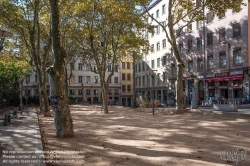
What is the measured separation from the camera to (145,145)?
24.6 feet

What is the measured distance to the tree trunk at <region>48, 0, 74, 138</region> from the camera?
28.3 ft

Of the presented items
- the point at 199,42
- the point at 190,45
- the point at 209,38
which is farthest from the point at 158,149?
the point at 190,45

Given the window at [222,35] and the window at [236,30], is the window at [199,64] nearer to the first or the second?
the window at [222,35]

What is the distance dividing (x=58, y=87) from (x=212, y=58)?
2728cm

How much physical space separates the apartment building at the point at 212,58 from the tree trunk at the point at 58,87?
41.7ft

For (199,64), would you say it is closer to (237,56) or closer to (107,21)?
(237,56)

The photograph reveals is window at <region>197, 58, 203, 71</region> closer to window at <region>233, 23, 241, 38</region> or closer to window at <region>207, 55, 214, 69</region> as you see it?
window at <region>207, 55, 214, 69</region>

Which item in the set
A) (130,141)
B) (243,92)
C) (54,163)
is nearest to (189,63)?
(243,92)

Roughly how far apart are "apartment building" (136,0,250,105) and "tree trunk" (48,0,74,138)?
12.7m

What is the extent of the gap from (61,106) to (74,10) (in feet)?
49.0

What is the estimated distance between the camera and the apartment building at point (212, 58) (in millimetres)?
27281

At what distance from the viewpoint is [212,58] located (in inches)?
1255

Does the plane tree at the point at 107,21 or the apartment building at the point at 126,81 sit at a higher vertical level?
the plane tree at the point at 107,21

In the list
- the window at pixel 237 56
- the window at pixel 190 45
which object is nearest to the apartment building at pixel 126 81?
the window at pixel 190 45
